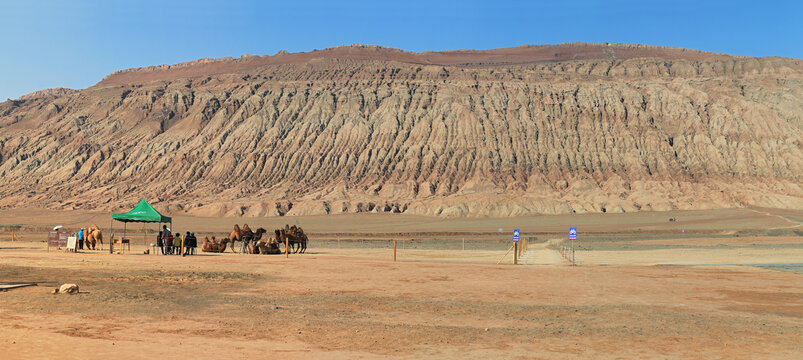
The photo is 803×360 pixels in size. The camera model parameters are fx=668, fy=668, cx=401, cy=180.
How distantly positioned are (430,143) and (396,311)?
88613 millimetres

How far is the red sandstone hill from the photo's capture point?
9150cm

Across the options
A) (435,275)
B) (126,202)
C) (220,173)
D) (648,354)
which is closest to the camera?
(648,354)

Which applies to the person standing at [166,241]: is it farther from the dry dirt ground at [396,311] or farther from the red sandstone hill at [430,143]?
the red sandstone hill at [430,143]

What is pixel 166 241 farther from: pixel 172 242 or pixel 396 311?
pixel 396 311

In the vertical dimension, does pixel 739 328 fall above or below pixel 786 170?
below

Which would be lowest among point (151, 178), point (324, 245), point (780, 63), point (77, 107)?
point (324, 245)

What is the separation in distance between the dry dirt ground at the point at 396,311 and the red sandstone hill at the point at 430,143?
59.1 m

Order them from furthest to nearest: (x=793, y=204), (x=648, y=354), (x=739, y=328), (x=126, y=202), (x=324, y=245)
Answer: (x=126, y=202) → (x=793, y=204) → (x=324, y=245) → (x=739, y=328) → (x=648, y=354)

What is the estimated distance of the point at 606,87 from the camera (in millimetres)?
113125

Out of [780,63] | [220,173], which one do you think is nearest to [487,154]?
[220,173]

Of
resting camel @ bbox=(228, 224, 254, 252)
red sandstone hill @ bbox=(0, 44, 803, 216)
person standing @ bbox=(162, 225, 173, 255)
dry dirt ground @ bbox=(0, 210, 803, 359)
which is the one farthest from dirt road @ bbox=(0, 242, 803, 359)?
red sandstone hill @ bbox=(0, 44, 803, 216)

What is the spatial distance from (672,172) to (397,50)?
96.1 meters

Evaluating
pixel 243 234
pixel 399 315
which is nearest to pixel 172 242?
pixel 243 234

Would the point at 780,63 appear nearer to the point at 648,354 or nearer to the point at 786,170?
the point at 786,170
